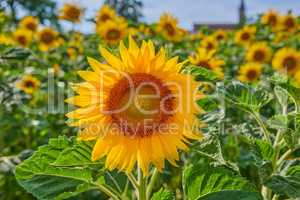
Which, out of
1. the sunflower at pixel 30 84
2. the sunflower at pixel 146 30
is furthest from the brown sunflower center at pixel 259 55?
the sunflower at pixel 30 84

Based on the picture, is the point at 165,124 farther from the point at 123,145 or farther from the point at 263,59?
the point at 263,59

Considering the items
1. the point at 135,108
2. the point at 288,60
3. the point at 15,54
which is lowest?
the point at 135,108

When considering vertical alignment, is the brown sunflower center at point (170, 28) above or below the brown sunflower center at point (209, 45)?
above

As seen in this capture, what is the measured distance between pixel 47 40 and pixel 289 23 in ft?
8.52

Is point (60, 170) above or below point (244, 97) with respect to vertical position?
below

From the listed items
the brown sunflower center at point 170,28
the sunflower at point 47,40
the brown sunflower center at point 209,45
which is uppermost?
the brown sunflower center at point 170,28

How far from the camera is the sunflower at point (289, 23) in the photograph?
6594 millimetres

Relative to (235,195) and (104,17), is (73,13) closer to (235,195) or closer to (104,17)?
(104,17)

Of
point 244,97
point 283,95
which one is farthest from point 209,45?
point 244,97

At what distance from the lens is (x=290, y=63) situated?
16.6 ft

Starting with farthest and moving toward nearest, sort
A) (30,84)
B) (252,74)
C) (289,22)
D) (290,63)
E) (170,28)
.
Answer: (289,22), (170,28), (252,74), (290,63), (30,84)

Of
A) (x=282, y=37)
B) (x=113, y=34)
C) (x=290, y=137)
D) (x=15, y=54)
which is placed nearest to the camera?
(x=290, y=137)

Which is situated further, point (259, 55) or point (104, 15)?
point (259, 55)

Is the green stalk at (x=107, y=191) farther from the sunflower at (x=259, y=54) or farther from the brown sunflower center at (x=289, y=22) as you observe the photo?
the brown sunflower center at (x=289, y=22)
